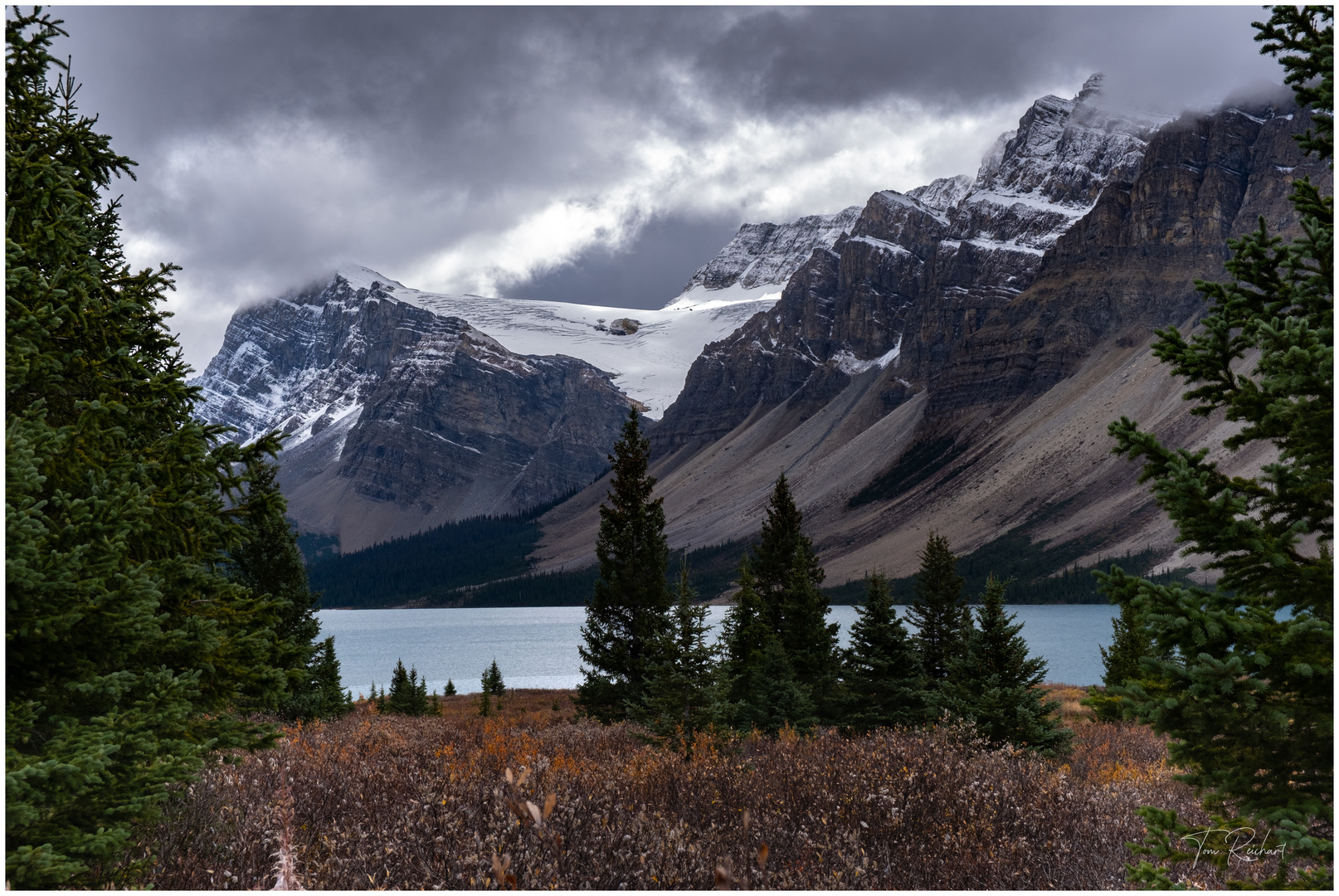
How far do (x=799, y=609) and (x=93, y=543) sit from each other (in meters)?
21.3

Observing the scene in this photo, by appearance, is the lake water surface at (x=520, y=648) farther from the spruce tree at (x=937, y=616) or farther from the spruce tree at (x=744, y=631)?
the spruce tree at (x=744, y=631)

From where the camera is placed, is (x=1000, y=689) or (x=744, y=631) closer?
(x=1000, y=689)

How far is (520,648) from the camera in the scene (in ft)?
410

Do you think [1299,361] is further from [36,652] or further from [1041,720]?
[1041,720]

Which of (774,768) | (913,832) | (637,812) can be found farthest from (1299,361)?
(774,768)

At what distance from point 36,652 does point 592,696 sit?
840 inches

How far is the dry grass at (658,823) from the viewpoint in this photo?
20.9 ft

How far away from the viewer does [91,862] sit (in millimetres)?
5844

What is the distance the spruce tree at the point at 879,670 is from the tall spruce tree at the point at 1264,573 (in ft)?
51.6

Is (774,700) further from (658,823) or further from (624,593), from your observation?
(658,823)
